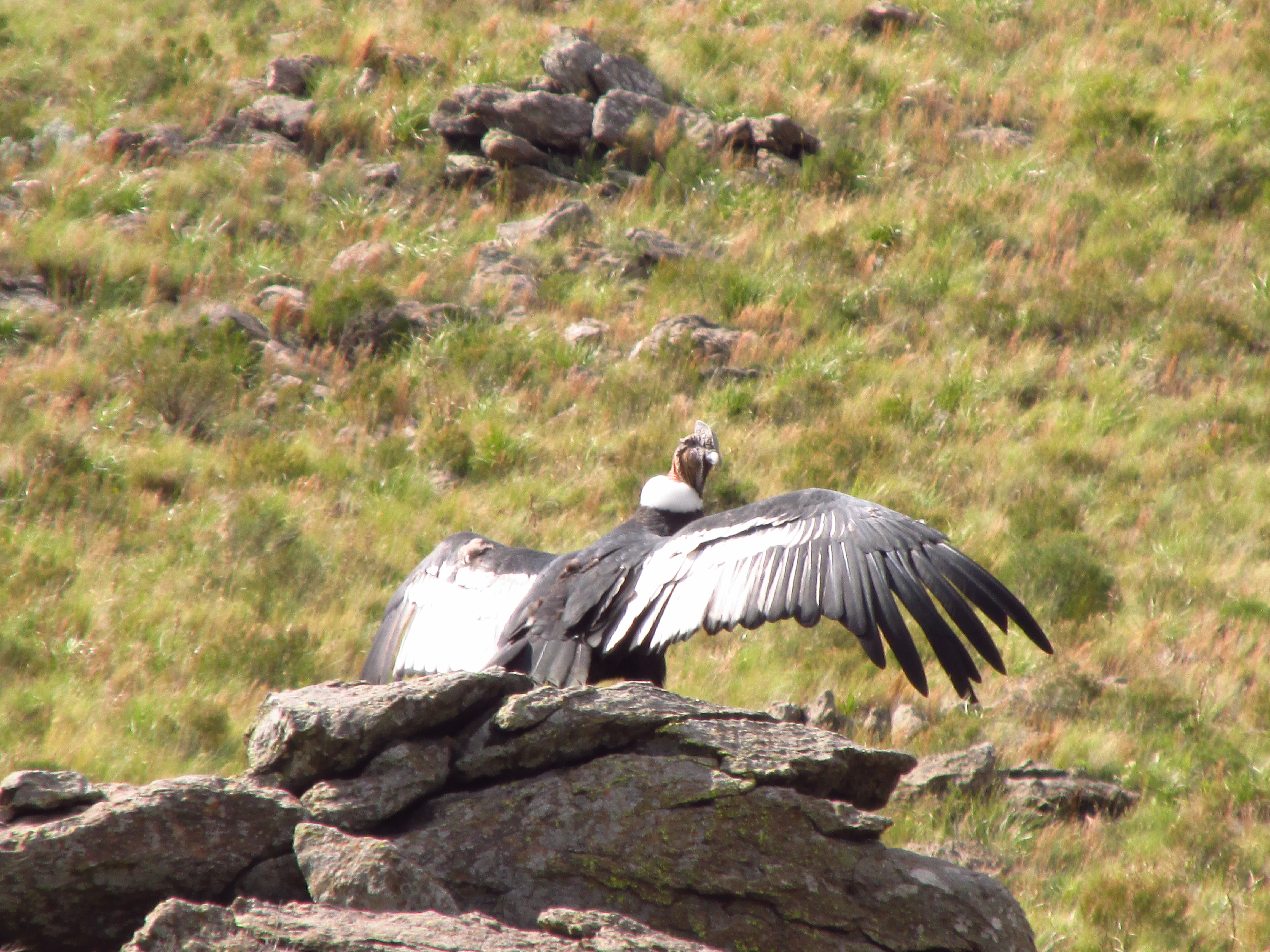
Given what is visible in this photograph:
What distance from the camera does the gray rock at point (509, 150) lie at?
13711 millimetres

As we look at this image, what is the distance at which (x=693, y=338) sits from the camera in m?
11.6

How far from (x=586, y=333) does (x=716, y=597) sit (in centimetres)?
742

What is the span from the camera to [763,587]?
4453 millimetres

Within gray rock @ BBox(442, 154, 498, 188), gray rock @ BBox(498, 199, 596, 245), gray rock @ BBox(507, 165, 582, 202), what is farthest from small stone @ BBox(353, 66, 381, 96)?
gray rock @ BBox(498, 199, 596, 245)

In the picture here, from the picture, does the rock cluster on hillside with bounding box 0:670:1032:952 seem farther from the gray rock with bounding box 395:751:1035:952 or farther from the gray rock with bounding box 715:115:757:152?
the gray rock with bounding box 715:115:757:152

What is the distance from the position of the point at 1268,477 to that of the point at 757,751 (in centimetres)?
803

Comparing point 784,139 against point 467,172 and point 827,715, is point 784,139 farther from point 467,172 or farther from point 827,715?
point 827,715

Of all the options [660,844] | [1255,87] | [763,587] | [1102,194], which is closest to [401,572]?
[763,587]

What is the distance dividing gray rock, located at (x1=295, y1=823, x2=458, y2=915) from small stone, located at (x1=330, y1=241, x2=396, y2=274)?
366 inches

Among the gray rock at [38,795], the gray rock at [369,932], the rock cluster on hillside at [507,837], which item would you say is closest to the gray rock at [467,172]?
the rock cluster on hillside at [507,837]

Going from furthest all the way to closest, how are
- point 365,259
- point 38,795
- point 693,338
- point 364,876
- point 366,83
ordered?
point 366,83 → point 365,259 → point 693,338 → point 38,795 → point 364,876

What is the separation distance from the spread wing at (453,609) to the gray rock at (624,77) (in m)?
10.4

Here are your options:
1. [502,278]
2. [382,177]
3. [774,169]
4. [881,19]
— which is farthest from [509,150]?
[881,19]

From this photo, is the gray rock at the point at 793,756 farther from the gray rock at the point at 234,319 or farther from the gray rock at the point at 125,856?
the gray rock at the point at 234,319
